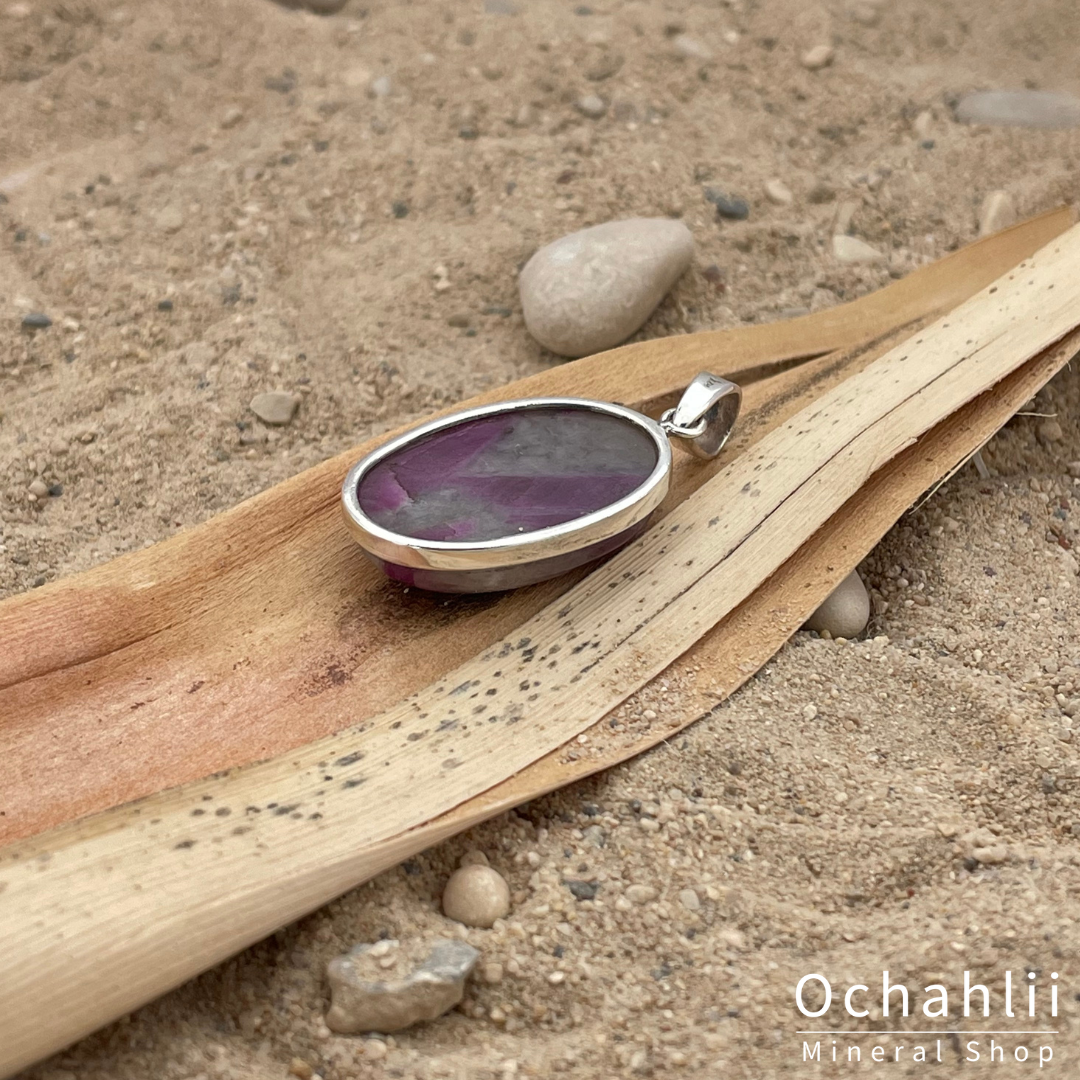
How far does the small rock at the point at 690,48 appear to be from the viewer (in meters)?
3.38

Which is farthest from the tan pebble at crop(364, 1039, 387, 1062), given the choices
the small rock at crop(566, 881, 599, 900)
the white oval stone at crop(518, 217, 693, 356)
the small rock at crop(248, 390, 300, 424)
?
the white oval stone at crop(518, 217, 693, 356)

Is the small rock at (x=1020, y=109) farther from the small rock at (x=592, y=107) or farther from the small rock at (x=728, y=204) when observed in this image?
the small rock at (x=592, y=107)

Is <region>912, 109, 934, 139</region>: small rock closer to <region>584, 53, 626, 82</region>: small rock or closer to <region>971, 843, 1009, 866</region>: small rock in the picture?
<region>584, 53, 626, 82</region>: small rock

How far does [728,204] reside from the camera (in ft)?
9.81

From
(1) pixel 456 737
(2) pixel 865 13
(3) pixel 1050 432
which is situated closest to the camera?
(1) pixel 456 737

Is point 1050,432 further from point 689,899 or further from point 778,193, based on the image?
point 689,899

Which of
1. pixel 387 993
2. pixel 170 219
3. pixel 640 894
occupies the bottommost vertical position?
pixel 640 894

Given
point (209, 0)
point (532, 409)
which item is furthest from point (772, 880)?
point (209, 0)

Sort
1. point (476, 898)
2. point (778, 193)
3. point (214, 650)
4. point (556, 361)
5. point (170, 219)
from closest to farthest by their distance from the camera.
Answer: point (476, 898) → point (214, 650) → point (556, 361) → point (170, 219) → point (778, 193)

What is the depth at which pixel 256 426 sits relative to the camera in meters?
2.46

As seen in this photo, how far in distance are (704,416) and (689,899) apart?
2.72ft

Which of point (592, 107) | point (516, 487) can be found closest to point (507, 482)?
point (516, 487)

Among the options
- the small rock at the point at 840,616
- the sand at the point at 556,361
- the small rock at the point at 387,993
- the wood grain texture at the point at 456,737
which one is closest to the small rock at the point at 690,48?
the sand at the point at 556,361

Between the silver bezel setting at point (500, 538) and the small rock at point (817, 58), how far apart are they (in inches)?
77.7
